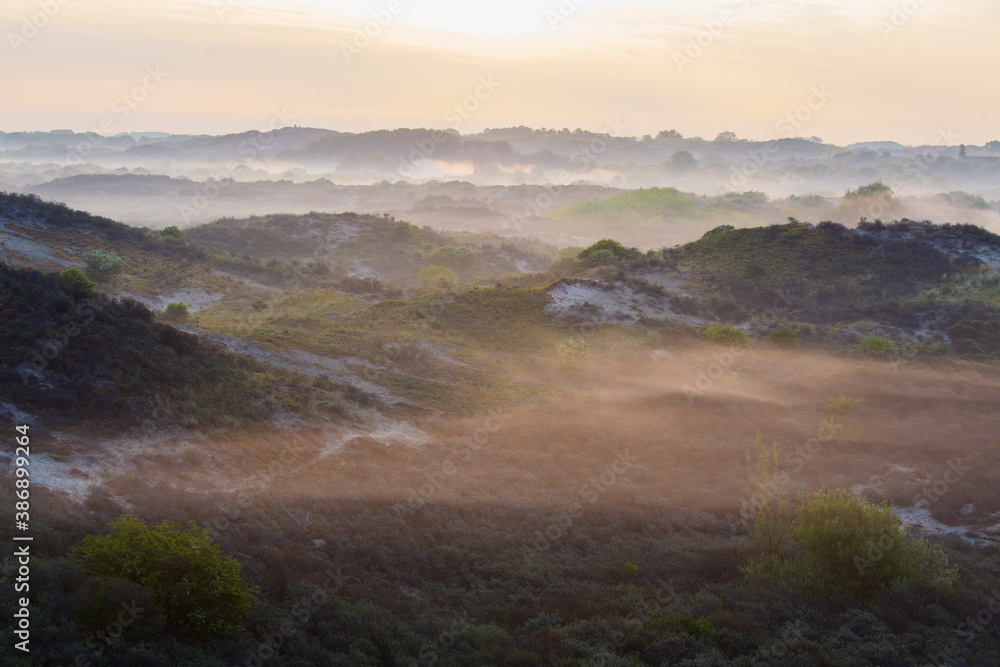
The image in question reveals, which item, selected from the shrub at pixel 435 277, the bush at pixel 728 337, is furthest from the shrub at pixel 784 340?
the shrub at pixel 435 277

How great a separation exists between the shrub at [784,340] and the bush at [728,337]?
5.26 feet

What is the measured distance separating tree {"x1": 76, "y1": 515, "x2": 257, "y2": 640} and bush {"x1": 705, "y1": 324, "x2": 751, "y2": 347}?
1078 inches

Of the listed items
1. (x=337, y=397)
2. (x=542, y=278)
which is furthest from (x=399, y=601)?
(x=542, y=278)

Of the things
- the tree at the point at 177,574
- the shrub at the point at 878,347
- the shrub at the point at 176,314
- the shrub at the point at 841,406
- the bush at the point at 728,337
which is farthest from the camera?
the bush at the point at 728,337

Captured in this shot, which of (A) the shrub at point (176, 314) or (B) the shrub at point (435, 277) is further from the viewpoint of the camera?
(B) the shrub at point (435, 277)

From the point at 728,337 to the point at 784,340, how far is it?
10.4 ft

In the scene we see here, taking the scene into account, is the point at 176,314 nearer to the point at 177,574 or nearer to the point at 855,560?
the point at 177,574

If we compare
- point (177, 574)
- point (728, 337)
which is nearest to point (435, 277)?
point (728, 337)

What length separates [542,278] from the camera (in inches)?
1916

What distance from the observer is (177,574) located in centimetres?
842

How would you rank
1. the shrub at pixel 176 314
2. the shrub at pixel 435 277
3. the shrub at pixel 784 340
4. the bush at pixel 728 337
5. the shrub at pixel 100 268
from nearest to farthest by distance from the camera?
the shrub at pixel 176 314 → the shrub at pixel 100 268 → the bush at pixel 728 337 → the shrub at pixel 784 340 → the shrub at pixel 435 277

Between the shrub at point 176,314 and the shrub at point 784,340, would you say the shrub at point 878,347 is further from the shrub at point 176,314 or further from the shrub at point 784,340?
the shrub at point 176,314

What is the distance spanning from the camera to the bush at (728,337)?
31.3m

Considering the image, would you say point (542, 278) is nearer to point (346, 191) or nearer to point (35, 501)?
point (35, 501)
